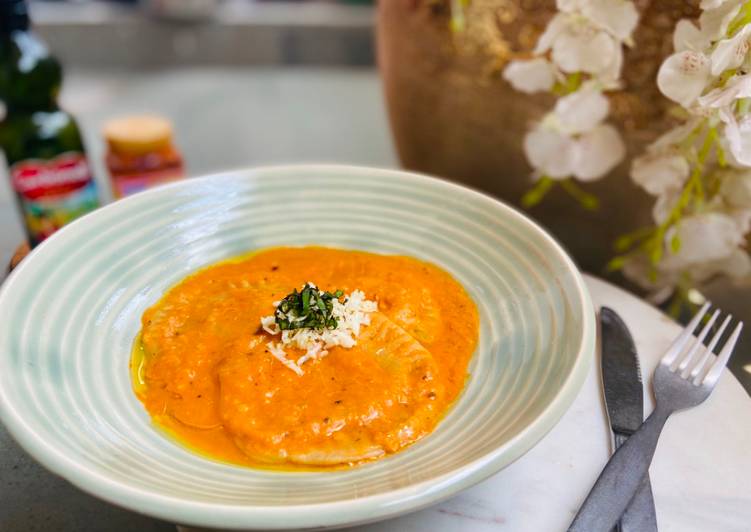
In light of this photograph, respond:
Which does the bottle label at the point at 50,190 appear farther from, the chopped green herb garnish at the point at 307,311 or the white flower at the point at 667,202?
the white flower at the point at 667,202

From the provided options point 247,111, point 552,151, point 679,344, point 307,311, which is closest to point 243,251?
point 307,311

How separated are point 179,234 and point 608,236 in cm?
86

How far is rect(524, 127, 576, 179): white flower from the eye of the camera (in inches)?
47.3

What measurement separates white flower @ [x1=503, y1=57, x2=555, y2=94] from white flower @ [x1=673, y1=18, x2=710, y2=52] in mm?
223

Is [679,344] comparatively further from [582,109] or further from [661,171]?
[582,109]

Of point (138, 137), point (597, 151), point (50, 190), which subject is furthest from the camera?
point (138, 137)

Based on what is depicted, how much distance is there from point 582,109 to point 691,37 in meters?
0.20

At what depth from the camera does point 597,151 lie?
119 cm

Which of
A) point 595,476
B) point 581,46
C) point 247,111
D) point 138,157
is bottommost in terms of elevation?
point 247,111

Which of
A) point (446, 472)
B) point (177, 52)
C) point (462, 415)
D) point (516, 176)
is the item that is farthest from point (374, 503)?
point (177, 52)

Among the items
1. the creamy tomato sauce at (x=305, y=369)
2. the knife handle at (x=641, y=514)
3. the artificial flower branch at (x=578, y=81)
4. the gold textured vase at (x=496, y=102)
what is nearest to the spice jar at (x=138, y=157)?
the gold textured vase at (x=496, y=102)

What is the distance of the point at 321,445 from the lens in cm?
77

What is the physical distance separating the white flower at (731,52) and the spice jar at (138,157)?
1235 mm

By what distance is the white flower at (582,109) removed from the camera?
1133 mm
